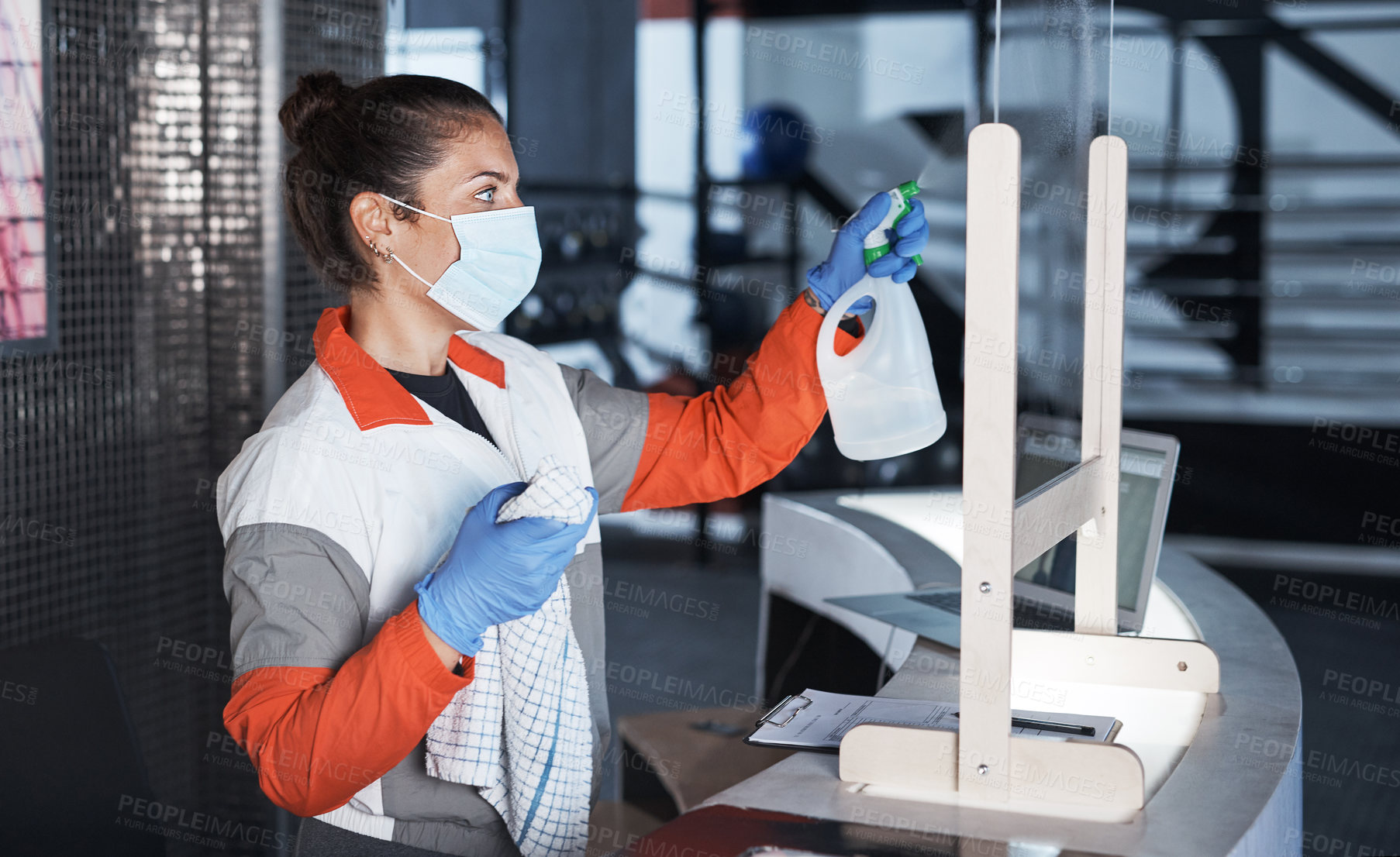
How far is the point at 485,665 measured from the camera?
Result: 56.3 inches

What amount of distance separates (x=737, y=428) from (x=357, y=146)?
0.65 m

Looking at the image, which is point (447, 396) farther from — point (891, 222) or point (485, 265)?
point (891, 222)

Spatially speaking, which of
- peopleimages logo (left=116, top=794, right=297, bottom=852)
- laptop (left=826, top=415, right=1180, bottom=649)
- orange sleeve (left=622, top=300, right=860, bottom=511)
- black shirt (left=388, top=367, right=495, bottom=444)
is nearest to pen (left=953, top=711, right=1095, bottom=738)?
laptop (left=826, top=415, right=1180, bottom=649)

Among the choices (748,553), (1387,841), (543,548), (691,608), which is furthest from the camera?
(748,553)

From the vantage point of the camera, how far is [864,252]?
1.52 meters

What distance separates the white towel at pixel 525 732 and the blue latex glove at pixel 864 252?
1.74 feet

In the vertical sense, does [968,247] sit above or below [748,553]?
above

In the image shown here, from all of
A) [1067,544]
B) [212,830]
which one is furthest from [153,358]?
[1067,544]

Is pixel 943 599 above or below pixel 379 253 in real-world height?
below

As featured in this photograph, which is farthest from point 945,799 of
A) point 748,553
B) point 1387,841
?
point 748,553

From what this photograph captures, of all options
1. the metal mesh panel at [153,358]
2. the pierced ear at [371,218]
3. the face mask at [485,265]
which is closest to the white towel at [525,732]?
the face mask at [485,265]

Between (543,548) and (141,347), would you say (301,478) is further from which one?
(141,347)

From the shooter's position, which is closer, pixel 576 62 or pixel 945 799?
pixel 945 799

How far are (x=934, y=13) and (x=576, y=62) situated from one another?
1704 mm
